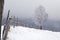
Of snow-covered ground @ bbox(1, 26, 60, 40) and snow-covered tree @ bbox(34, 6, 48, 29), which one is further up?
snow-covered tree @ bbox(34, 6, 48, 29)

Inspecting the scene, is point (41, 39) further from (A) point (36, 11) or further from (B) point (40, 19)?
(A) point (36, 11)

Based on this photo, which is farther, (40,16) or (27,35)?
(40,16)

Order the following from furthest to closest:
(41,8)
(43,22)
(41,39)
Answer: (41,8) → (43,22) → (41,39)

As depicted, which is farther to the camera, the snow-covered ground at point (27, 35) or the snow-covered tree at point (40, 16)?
the snow-covered tree at point (40, 16)

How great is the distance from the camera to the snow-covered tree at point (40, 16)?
513 inches

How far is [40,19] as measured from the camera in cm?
1316

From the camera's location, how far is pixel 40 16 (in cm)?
1343

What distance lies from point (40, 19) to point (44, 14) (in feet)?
2.95

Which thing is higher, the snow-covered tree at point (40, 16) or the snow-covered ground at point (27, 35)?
the snow-covered tree at point (40, 16)

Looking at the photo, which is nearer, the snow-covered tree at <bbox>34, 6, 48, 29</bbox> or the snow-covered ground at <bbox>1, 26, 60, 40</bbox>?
the snow-covered ground at <bbox>1, 26, 60, 40</bbox>

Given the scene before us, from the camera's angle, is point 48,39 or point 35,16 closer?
point 48,39

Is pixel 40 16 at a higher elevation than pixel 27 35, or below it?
higher

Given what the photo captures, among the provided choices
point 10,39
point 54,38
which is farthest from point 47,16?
point 10,39

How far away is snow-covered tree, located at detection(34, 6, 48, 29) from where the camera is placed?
1303 centimetres
